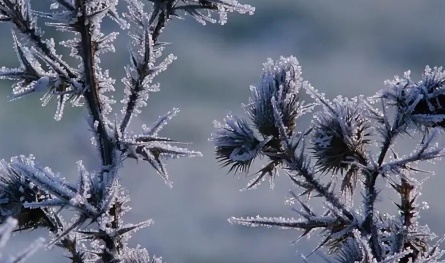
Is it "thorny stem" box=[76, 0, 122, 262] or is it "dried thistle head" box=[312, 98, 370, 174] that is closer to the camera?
"thorny stem" box=[76, 0, 122, 262]

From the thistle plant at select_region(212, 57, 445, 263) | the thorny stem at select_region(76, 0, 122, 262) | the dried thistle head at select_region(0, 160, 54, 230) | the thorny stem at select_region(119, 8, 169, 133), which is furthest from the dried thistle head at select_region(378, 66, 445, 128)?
the dried thistle head at select_region(0, 160, 54, 230)

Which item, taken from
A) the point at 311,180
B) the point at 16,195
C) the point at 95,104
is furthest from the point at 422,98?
the point at 16,195

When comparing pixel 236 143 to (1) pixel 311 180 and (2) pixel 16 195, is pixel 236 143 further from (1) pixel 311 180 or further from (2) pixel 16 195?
(2) pixel 16 195

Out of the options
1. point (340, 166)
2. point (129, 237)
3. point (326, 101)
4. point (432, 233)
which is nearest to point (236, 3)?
point (326, 101)

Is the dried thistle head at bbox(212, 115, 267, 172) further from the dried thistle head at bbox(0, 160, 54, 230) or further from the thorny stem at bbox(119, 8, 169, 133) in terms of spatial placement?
the dried thistle head at bbox(0, 160, 54, 230)

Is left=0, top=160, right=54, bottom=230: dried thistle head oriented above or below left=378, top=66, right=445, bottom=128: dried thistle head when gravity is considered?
below
